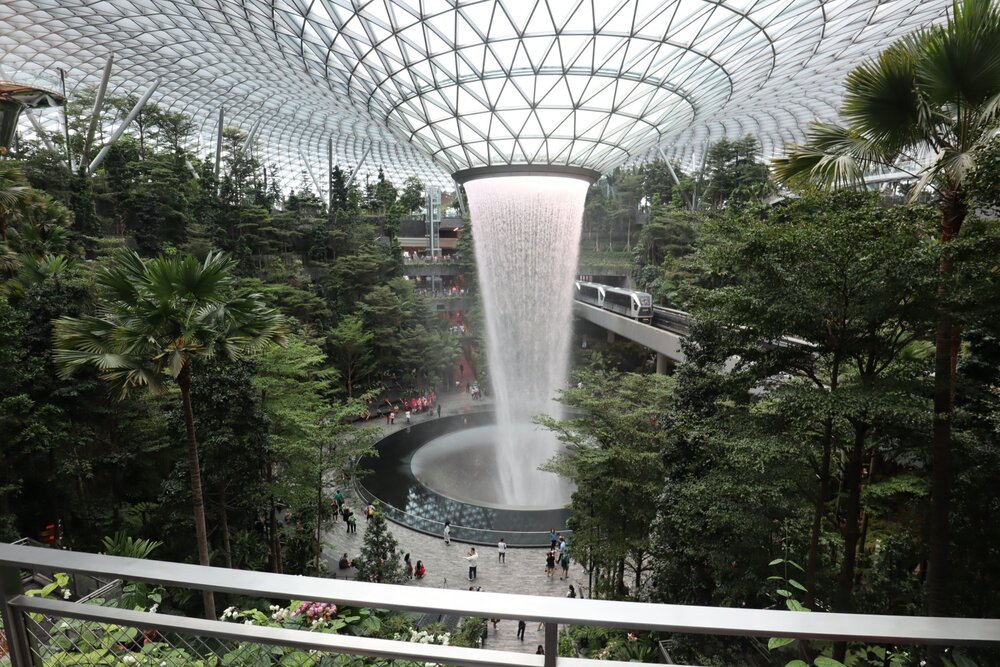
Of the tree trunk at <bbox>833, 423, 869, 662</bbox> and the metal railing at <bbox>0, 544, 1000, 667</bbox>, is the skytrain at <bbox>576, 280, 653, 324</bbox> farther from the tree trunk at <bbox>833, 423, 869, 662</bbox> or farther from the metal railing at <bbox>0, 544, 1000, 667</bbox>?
the metal railing at <bbox>0, 544, 1000, 667</bbox>

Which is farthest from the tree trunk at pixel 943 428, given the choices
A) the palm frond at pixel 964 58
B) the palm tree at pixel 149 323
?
the palm tree at pixel 149 323

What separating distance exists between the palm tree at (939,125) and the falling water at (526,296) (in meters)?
22.7

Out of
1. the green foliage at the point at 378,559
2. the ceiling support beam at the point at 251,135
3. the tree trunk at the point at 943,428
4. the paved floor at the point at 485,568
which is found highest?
the ceiling support beam at the point at 251,135

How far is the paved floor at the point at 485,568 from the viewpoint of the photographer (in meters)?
19.8

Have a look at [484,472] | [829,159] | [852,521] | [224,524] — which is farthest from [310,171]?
[852,521]

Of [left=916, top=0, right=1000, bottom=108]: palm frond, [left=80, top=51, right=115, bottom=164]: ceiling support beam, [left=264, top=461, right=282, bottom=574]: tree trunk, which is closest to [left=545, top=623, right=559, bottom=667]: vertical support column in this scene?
[left=916, top=0, right=1000, bottom=108]: palm frond

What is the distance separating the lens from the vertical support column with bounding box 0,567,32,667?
2.18m

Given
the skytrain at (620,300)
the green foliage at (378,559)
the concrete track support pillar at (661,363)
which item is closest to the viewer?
the green foliage at (378,559)

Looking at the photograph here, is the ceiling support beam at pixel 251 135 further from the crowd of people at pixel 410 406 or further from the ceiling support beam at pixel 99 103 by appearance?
the crowd of people at pixel 410 406

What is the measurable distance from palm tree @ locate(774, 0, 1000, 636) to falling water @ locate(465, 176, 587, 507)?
74.3ft

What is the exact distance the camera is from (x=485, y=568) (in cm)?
2152

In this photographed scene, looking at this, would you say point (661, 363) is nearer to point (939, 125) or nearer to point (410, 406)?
point (410, 406)

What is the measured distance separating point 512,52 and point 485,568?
73.7ft

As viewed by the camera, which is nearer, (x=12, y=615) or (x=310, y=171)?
(x=12, y=615)
